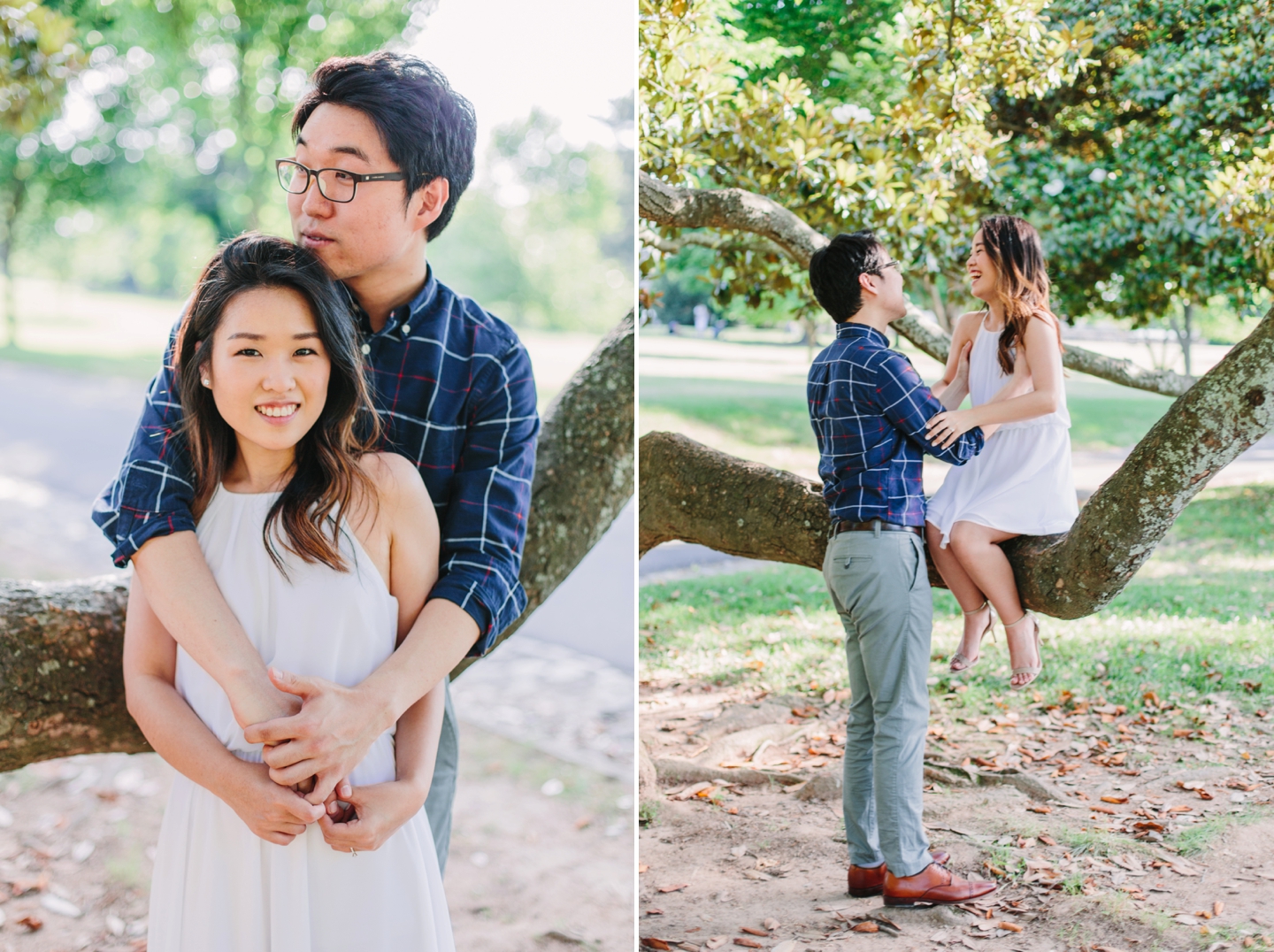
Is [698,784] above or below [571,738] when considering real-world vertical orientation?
above

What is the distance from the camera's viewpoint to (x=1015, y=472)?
1859 millimetres

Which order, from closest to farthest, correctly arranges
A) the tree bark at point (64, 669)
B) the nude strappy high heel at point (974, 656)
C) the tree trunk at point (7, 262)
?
1. the tree bark at point (64, 669)
2. the nude strappy high heel at point (974, 656)
3. the tree trunk at point (7, 262)

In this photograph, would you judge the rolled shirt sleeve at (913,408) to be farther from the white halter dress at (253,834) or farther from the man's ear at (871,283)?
the white halter dress at (253,834)

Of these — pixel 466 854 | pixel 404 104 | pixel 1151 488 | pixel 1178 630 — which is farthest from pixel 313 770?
pixel 466 854

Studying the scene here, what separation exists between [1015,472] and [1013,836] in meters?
0.71

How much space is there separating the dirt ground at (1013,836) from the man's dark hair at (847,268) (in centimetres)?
82

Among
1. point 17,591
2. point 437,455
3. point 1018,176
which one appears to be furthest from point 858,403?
point 17,591

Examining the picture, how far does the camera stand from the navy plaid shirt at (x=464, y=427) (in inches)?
58.7

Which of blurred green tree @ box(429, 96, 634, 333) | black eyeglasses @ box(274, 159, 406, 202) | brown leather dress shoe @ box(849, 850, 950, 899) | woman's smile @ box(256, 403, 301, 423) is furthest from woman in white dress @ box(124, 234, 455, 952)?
blurred green tree @ box(429, 96, 634, 333)

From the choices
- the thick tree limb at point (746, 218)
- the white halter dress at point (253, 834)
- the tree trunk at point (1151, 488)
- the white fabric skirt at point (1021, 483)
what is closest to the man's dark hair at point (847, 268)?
the thick tree limb at point (746, 218)

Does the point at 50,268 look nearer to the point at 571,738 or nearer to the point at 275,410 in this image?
the point at 571,738

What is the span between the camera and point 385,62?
147cm

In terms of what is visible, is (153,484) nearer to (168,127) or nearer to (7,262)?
(168,127)

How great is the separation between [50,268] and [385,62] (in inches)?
198
